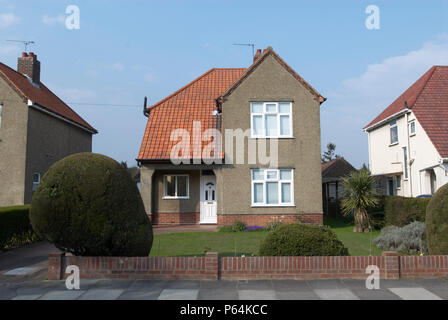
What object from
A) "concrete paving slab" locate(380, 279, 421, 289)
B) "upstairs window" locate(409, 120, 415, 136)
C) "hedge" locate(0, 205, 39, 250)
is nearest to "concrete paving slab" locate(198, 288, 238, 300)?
"concrete paving slab" locate(380, 279, 421, 289)

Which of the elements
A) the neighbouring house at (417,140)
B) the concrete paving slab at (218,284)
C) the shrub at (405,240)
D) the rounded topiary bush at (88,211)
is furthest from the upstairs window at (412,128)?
the rounded topiary bush at (88,211)

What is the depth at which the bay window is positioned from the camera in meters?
16.3

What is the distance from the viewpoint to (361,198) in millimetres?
15945

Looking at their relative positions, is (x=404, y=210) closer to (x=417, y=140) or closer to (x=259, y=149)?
(x=259, y=149)

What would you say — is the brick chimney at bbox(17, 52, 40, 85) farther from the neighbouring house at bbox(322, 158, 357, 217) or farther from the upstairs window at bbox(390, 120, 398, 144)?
the upstairs window at bbox(390, 120, 398, 144)

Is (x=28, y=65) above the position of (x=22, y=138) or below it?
above

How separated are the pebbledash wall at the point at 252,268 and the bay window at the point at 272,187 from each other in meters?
9.06

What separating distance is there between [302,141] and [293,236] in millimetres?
9626

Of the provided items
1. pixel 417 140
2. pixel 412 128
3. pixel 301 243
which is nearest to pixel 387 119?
pixel 412 128

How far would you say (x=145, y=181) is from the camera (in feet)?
56.6

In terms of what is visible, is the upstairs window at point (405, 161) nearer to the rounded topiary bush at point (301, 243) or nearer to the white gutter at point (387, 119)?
the white gutter at point (387, 119)

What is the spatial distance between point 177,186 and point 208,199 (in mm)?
1694
